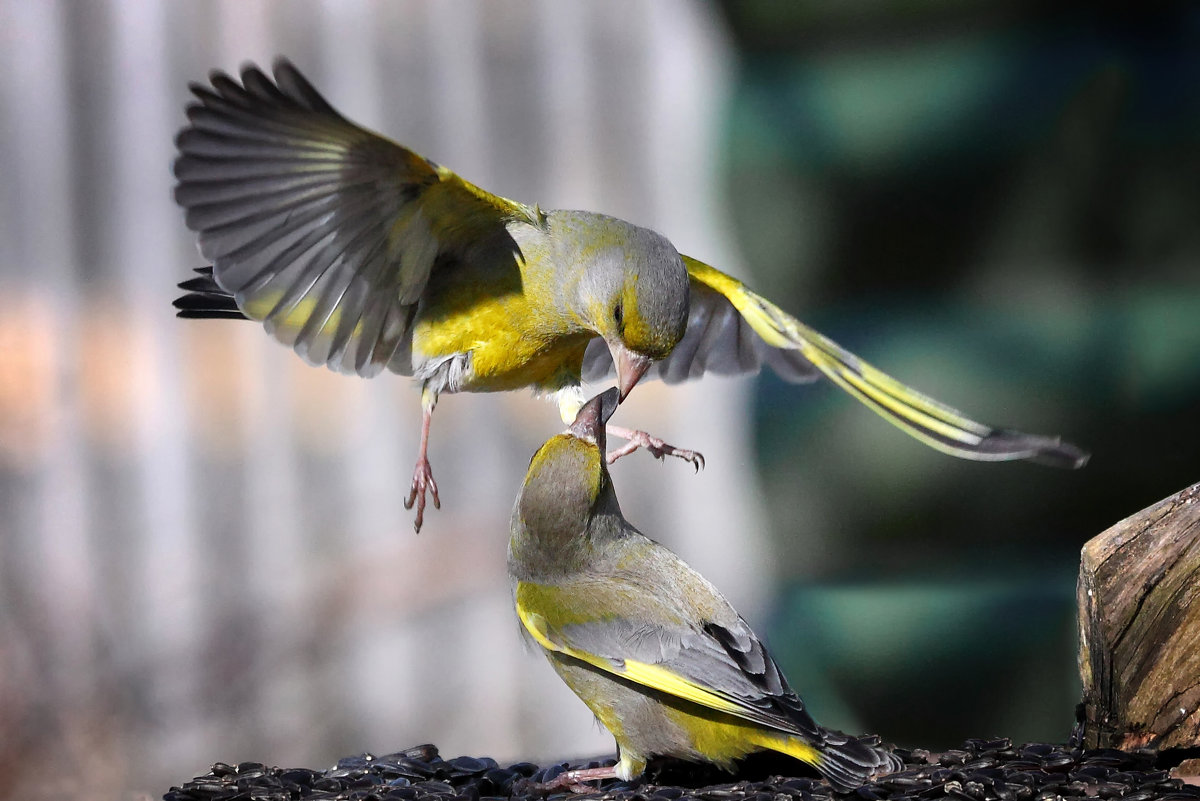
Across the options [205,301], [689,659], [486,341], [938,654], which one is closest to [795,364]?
Result: [486,341]

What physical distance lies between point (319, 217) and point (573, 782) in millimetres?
1173

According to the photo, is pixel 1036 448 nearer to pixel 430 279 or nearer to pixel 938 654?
pixel 430 279

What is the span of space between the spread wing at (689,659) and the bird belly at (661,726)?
41mm

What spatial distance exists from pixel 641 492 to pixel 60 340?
208 centimetres

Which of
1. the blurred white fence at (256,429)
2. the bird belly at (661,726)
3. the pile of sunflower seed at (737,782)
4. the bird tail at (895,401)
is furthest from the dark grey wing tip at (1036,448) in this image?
the blurred white fence at (256,429)

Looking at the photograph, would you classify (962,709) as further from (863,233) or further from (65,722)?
(65,722)

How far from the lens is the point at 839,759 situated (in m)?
2.01

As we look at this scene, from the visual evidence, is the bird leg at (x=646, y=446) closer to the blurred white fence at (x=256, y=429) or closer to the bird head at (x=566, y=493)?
the bird head at (x=566, y=493)

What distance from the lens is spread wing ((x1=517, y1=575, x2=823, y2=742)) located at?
6.58 ft

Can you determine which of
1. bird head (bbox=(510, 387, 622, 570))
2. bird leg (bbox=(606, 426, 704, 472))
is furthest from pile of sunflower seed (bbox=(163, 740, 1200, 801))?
bird leg (bbox=(606, 426, 704, 472))

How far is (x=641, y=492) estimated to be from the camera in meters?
4.36

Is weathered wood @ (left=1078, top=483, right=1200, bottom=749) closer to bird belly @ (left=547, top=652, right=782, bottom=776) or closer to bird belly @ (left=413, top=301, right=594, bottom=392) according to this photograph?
bird belly @ (left=547, top=652, right=782, bottom=776)

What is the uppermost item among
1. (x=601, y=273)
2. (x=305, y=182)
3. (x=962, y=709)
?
(x=305, y=182)

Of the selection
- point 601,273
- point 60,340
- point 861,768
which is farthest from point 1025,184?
point 60,340
